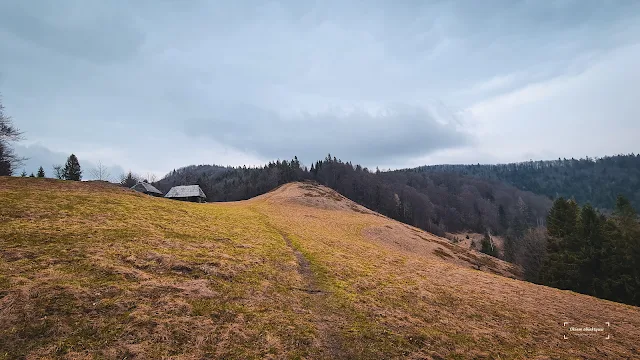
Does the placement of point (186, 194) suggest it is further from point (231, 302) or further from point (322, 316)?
point (322, 316)

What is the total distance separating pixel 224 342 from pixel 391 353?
21.6 feet

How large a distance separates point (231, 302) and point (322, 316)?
451 cm

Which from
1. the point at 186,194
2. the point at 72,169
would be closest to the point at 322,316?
the point at 186,194

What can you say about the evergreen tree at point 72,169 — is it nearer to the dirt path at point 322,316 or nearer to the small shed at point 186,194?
the small shed at point 186,194

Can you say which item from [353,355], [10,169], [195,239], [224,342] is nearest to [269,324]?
[224,342]

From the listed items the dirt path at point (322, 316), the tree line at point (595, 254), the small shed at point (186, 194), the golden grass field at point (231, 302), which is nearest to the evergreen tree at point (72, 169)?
the small shed at point (186, 194)

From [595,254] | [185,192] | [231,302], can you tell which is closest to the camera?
[231,302]

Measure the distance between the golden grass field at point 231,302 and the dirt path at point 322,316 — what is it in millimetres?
94

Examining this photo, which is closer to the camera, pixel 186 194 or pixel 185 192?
pixel 186 194

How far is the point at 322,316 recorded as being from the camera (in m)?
14.7

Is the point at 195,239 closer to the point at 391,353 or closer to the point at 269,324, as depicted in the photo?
the point at 269,324

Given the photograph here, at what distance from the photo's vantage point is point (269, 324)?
42.9ft

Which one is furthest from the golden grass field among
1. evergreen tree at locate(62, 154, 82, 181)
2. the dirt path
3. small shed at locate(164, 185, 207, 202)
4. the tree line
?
evergreen tree at locate(62, 154, 82, 181)

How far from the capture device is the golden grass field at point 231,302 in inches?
431
